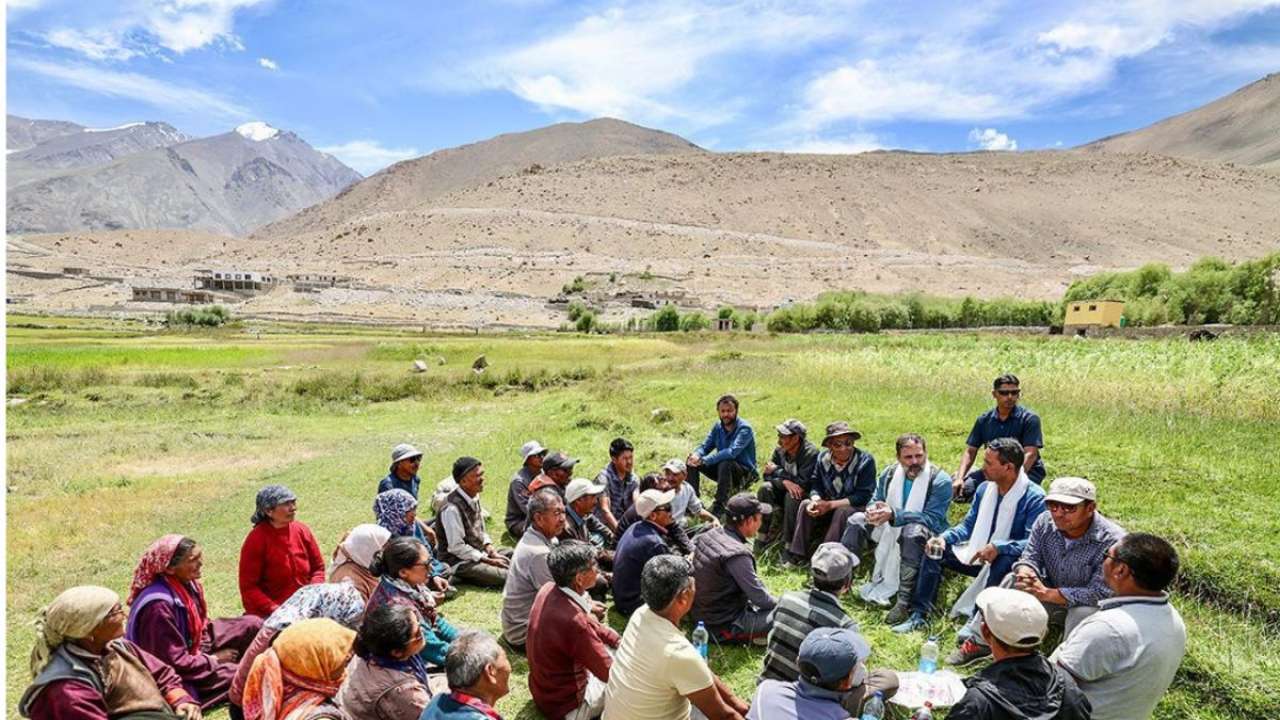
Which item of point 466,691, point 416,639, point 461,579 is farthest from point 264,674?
point 461,579

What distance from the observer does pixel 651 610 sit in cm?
418

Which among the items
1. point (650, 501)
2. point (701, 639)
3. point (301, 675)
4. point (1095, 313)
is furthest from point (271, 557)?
point (1095, 313)

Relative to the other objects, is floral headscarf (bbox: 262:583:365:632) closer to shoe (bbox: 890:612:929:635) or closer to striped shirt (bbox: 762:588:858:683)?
striped shirt (bbox: 762:588:858:683)

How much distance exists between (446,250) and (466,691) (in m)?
125

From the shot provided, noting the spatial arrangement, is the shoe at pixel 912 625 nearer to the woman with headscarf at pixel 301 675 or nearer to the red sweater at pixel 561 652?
the red sweater at pixel 561 652

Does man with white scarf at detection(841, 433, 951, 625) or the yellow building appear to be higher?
the yellow building

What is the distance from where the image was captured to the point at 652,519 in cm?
611

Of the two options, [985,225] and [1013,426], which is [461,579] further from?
[985,225]

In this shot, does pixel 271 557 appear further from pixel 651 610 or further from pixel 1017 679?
pixel 1017 679

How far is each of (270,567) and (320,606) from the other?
6.50 feet

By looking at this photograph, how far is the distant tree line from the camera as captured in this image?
1622 inches

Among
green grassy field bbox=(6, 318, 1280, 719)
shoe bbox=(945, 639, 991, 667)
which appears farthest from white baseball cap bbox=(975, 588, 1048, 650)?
green grassy field bbox=(6, 318, 1280, 719)

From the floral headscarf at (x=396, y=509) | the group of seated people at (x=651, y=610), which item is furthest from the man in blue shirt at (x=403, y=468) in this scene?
the floral headscarf at (x=396, y=509)

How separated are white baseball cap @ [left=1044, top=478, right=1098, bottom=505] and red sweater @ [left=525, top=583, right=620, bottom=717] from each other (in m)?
3.52
